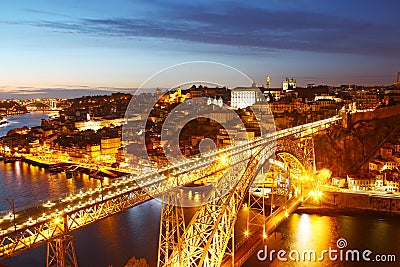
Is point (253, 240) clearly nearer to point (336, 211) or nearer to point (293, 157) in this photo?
point (293, 157)

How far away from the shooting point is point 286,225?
8.91 m

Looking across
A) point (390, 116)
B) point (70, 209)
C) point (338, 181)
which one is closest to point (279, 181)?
point (338, 181)

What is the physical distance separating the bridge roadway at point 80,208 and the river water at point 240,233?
179 centimetres

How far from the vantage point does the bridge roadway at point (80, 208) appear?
380 centimetres

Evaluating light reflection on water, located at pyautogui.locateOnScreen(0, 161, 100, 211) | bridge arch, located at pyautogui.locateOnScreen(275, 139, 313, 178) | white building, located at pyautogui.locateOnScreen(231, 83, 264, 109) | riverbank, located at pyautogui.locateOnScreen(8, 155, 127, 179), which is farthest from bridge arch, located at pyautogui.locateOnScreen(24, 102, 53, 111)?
bridge arch, located at pyautogui.locateOnScreen(275, 139, 313, 178)

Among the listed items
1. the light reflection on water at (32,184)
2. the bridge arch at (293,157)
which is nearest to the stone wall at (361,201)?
the bridge arch at (293,157)

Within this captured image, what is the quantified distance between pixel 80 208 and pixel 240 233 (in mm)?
4441

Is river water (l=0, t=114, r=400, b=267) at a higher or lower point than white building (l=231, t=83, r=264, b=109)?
lower

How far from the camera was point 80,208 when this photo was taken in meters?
4.23

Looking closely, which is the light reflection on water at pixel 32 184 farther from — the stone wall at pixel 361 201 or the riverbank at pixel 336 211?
the stone wall at pixel 361 201

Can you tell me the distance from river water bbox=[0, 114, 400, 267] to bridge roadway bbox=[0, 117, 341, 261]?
1.79 metres

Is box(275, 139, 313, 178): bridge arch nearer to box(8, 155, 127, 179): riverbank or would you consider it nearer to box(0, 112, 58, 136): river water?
box(8, 155, 127, 179): riverbank

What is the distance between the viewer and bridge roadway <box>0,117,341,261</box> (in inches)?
150

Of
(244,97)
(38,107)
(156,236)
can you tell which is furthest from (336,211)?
(38,107)
